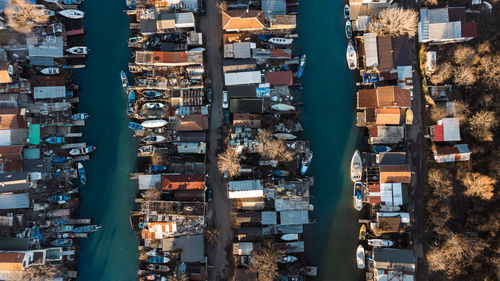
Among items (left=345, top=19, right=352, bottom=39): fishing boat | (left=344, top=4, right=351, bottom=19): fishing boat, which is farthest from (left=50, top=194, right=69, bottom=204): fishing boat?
(left=344, top=4, right=351, bottom=19): fishing boat

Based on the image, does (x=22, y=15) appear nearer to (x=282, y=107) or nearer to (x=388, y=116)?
(x=282, y=107)

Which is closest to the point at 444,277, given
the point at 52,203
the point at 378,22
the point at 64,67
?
the point at 378,22

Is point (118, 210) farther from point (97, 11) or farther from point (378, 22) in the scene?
point (378, 22)

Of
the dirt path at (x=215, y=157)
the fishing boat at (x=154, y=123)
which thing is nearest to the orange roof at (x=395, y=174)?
the dirt path at (x=215, y=157)

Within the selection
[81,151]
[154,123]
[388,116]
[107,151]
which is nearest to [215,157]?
[154,123]

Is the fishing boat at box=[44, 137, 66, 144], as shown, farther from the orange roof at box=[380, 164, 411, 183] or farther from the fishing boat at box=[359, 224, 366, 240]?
the orange roof at box=[380, 164, 411, 183]
